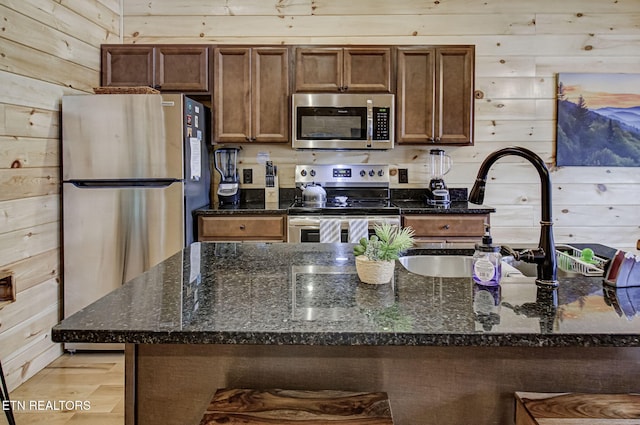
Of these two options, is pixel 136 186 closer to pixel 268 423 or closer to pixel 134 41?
pixel 134 41

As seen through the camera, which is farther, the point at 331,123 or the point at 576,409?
the point at 331,123

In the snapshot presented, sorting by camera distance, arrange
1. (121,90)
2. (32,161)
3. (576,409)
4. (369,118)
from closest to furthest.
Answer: (576,409) → (32,161) → (121,90) → (369,118)

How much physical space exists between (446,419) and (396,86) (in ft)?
9.03

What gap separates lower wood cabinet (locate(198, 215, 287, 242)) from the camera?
126 inches

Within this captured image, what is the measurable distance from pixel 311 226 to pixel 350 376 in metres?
2.09

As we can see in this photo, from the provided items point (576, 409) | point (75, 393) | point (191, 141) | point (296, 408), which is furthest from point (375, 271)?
point (191, 141)

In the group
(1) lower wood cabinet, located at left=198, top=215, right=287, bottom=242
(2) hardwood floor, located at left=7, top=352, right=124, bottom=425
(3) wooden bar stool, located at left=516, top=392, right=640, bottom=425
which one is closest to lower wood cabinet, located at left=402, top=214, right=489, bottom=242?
(1) lower wood cabinet, located at left=198, top=215, right=287, bottom=242

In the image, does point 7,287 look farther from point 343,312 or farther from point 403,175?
point 403,175

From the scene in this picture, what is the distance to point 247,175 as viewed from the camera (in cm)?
382

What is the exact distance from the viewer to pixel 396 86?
3.45 m

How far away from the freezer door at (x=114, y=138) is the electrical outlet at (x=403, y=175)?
183cm

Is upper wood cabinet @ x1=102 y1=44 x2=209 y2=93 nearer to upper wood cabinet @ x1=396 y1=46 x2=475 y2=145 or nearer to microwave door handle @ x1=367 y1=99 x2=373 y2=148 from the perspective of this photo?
microwave door handle @ x1=367 y1=99 x2=373 y2=148

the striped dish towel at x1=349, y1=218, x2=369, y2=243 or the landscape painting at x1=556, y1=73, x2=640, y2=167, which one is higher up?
the landscape painting at x1=556, y1=73, x2=640, y2=167

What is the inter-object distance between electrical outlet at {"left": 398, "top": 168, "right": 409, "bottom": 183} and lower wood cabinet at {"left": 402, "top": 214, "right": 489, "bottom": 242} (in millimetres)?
665
